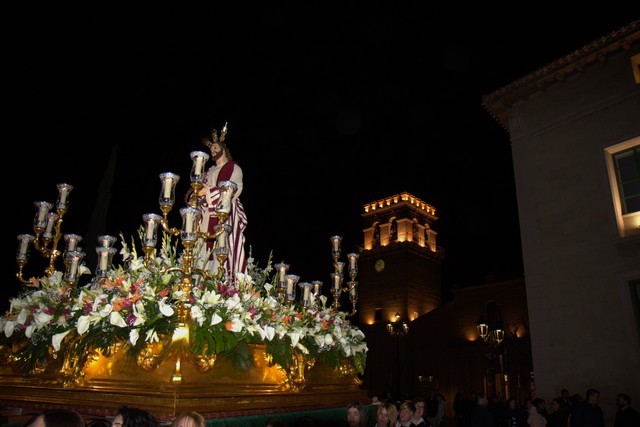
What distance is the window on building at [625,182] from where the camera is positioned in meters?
12.2

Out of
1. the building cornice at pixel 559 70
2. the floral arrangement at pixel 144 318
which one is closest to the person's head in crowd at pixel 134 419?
the floral arrangement at pixel 144 318

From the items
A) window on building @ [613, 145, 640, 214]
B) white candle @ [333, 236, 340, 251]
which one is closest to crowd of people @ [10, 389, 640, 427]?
white candle @ [333, 236, 340, 251]

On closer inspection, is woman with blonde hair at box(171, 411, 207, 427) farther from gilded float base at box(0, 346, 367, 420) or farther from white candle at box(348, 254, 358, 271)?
white candle at box(348, 254, 358, 271)

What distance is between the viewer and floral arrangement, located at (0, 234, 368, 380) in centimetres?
473

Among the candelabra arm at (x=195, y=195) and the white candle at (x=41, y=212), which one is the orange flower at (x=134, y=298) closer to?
the candelabra arm at (x=195, y=195)

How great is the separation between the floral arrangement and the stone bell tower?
42.3 m

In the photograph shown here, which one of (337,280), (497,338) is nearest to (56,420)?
(337,280)

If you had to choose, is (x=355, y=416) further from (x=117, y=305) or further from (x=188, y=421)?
(x=117, y=305)

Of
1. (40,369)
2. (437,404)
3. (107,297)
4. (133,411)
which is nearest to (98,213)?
(40,369)

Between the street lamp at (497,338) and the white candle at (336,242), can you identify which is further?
the street lamp at (497,338)

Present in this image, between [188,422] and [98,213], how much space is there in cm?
1086

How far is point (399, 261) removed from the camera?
48.8 metres

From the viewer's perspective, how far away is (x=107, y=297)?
492 cm

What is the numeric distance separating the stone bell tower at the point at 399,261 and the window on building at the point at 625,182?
114ft
